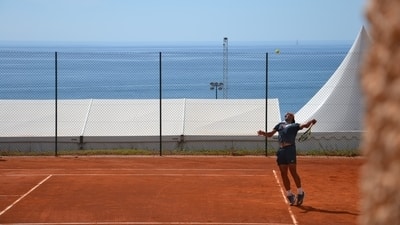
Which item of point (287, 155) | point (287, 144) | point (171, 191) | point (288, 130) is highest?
point (288, 130)

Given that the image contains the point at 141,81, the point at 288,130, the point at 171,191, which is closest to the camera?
the point at 288,130

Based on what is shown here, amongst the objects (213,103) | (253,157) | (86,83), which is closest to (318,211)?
(253,157)

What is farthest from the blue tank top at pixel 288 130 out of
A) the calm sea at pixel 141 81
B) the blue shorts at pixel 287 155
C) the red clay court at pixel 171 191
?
the calm sea at pixel 141 81

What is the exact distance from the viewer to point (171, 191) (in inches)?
637

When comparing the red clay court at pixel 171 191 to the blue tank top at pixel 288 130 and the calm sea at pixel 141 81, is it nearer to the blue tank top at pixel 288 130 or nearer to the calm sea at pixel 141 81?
the blue tank top at pixel 288 130

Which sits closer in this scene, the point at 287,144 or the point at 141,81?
the point at 287,144

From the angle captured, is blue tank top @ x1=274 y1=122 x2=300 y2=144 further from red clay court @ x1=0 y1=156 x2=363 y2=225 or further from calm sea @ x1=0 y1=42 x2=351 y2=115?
calm sea @ x1=0 y1=42 x2=351 y2=115

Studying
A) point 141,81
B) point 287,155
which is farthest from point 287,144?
point 141,81

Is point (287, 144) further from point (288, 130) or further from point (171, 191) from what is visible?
point (171, 191)

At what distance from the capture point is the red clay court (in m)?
13.5

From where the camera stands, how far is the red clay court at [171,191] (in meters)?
13.5

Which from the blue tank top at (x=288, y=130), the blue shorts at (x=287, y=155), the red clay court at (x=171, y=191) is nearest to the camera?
the red clay court at (x=171, y=191)

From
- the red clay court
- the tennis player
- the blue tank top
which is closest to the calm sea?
the red clay court

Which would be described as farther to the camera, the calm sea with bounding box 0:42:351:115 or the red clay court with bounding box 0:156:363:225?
the calm sea with bounding box 0:42:351:115
